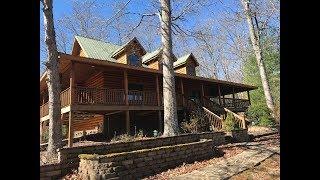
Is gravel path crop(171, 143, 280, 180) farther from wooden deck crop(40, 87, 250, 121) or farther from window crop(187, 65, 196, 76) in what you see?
window crop(187, 65, 196, 76)

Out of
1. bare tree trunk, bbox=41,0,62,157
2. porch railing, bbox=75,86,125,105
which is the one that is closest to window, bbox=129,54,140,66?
porch railing, bbox=75,86,125,105

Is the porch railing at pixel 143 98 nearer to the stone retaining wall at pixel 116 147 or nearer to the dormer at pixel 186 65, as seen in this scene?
the stone retaining wall at pixel 116 147

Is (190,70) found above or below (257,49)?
below

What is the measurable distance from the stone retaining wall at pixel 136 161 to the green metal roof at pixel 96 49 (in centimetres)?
1432

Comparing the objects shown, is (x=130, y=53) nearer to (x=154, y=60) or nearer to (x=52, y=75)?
(x=154, y=60)

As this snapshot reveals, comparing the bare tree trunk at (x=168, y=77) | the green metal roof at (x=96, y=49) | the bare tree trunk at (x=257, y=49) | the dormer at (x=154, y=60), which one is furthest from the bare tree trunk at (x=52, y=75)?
the bare tree trunk at (x=257, y=49)

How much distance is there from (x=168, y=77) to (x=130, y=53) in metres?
8.59

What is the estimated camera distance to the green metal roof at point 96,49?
952 inches

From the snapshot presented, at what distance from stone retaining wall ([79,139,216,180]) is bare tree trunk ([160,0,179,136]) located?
116 inches

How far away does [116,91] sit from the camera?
58.6ft

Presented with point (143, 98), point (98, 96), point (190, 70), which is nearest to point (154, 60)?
point (190, 70)
